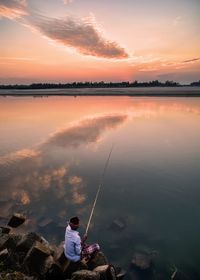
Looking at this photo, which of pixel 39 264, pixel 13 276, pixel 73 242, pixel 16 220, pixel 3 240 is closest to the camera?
pixel 13 276

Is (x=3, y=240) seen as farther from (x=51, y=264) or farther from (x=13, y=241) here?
(x=51, y=264)

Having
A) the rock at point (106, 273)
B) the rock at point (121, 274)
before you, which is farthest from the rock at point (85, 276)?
the rock at point (121, 274)

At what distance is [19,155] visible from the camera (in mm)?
19797

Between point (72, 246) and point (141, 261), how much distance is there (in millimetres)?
2570

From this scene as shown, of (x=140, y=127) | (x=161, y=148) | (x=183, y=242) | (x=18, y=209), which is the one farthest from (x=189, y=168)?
(x=140, y=127)

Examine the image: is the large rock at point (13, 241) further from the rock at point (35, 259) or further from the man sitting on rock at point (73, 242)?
the man sitting on rock at point (73, 242)

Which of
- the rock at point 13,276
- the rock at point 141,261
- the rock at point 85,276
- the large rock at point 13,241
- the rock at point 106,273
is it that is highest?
the rock at point 85,276

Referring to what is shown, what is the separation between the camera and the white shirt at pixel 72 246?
7469 mm

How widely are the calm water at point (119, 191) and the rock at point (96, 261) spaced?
76cm

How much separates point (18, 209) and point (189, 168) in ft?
32.7

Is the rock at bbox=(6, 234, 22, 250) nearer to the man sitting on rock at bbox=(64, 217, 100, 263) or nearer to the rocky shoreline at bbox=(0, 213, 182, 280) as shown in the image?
the rocky shoreline at bbox=(0, 213, 182, 280)

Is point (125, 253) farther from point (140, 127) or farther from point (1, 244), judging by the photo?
point (140, 127)

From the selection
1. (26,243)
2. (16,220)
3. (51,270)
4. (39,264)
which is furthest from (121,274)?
(16,220)

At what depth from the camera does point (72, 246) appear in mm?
7500
